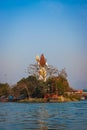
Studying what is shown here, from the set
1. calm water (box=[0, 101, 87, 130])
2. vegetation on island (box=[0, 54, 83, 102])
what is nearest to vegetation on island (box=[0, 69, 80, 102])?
vegetation on island (box=[0, 54, 83, 102])

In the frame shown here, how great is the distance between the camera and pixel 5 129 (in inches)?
1175

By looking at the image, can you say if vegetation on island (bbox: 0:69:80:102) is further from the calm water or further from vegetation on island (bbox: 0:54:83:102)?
the calm water

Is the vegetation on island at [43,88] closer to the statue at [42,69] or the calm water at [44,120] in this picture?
the statue at [42,69]

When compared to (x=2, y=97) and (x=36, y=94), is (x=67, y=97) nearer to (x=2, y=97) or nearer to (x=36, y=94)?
(x=36, y=94)

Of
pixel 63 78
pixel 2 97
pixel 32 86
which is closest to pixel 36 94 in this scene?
pixel 32 86

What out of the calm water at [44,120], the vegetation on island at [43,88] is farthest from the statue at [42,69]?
the calm water at [44,120]

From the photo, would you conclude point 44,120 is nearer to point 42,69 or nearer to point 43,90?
point 43,90

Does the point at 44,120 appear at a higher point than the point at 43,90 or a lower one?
lower

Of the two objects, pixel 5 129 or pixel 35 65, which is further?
pixel 35 65

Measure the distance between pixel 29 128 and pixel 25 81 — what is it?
318 feet

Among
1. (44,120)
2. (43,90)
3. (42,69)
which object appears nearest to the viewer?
(44,120)

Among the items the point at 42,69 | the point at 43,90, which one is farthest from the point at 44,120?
the point at 42,69

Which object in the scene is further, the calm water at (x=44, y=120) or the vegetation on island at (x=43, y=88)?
the vegetation on island at (x=43, y=88)

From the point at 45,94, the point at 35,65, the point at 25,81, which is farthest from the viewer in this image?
the point at 25,81
